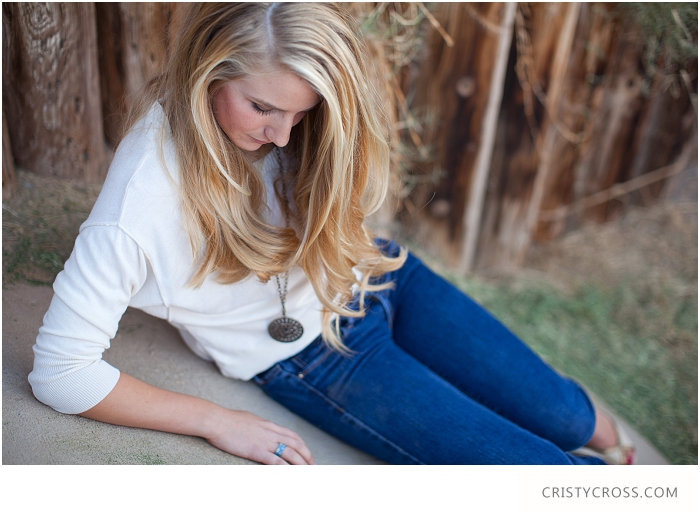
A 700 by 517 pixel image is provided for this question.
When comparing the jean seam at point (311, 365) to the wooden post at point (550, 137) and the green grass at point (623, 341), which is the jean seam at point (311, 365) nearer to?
the green grass at point (623, 341)

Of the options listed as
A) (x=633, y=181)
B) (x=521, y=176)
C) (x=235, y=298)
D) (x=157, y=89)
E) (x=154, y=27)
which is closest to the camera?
(x=157, y=89)

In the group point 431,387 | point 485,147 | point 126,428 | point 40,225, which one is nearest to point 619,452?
point 431,387

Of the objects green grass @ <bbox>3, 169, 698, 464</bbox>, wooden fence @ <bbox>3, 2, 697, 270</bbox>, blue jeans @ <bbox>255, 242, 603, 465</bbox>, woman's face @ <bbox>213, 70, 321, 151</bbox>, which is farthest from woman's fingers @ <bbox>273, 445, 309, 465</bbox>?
wooden fence @ <bbox>3, 2, 697, 270</bbox>

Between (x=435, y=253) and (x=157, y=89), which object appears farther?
(x=435, y=253)

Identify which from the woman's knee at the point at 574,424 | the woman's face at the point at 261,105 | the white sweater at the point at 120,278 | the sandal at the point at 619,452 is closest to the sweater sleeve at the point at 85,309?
the white sweater at the point at 120,278

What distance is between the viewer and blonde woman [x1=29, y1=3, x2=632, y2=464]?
3.36ft

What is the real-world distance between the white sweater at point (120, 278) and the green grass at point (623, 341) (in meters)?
1.47

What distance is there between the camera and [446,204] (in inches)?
94.1

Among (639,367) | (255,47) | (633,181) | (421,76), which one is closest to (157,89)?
(255,47)

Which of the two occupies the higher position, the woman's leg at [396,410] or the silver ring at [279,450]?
the woman's leg at [396,410]

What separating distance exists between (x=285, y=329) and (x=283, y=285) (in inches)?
3.9

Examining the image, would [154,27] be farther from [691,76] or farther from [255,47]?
[691,76]

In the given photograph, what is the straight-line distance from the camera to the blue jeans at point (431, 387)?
132cm

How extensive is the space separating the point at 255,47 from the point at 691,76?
192 cm
